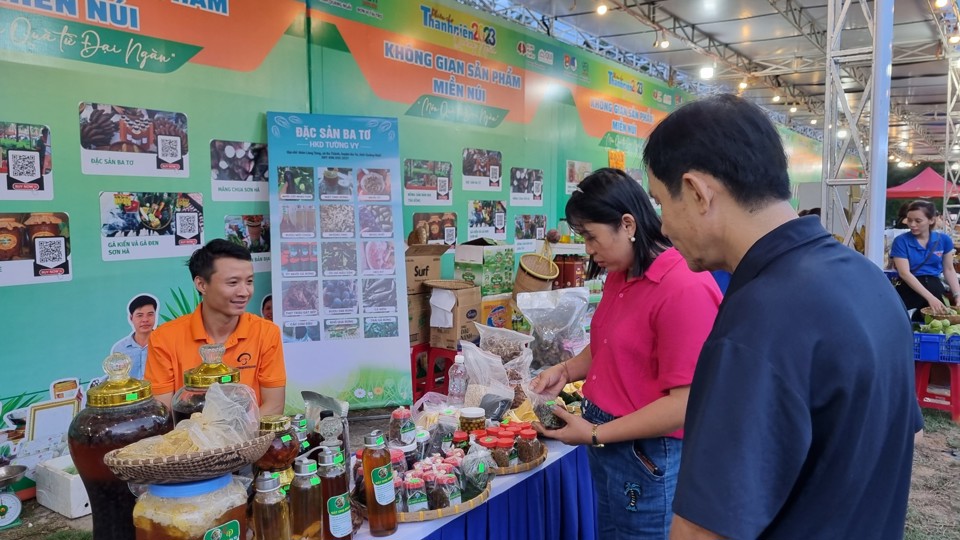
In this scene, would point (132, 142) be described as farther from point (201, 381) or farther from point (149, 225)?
point (201, 381)

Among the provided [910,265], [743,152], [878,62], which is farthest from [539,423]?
[910,265]

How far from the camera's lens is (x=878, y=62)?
398 centimetres

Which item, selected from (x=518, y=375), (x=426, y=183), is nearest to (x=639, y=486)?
(x=518, y=375)

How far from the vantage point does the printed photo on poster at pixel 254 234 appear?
13.7 ft

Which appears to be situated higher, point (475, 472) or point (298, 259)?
point (298, 259)

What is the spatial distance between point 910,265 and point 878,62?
103 inches

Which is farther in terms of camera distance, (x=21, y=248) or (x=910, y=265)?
(x=910, y=265)

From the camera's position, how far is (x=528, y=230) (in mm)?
6984

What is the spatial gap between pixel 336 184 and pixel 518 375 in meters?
2.40

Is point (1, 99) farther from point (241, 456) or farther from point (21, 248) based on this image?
point (241, 456)

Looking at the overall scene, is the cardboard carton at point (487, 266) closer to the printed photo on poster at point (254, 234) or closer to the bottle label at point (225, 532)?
the printed photo on poster at point (254, 234)

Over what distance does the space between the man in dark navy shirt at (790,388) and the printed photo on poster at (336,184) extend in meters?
3.79

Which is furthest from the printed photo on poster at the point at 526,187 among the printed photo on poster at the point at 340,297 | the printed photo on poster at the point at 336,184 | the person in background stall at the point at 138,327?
the person in background stall at the point at 138,327

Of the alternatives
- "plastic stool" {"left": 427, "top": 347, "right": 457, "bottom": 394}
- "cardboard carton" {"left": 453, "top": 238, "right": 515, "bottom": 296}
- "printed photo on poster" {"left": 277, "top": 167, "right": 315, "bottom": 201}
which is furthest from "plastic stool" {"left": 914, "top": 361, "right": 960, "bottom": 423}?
"printed photo on poster" {"left": 277, "top": 167, "right": 315, "bottom": 201}
